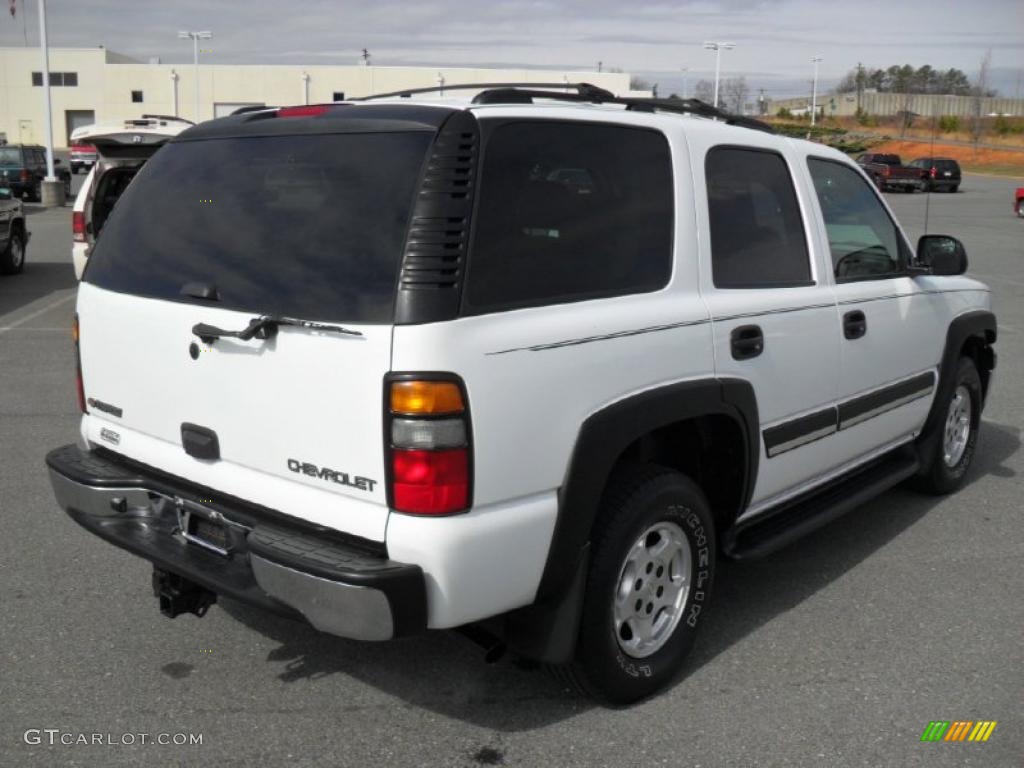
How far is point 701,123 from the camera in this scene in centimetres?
378

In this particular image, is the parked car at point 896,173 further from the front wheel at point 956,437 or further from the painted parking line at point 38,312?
the front wheel at point 956,437

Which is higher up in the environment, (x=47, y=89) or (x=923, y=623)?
(x=47, y=89)

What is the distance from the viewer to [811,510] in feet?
14.0

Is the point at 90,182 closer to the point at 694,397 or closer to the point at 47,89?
the point at 694,397

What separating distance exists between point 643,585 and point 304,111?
1901 mm

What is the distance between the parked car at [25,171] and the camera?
30719 millimetres

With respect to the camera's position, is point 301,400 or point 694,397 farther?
point 694,397

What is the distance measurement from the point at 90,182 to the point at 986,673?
32.7ft

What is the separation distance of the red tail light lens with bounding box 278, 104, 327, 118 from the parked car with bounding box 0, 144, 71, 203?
2867 centimetres

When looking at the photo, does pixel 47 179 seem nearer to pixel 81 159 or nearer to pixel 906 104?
pixel 81 159

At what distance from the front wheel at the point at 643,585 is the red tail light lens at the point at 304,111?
1505mm

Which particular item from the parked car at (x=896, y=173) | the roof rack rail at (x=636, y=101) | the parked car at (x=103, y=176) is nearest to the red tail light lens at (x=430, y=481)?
the roof rack rail at (x=636, y=101)

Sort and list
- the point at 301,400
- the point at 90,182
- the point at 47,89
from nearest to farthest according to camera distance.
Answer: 1. the point at 301,400
2. the point at 90,182
3. the point at 47,89

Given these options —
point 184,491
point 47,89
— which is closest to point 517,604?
point 184,491
